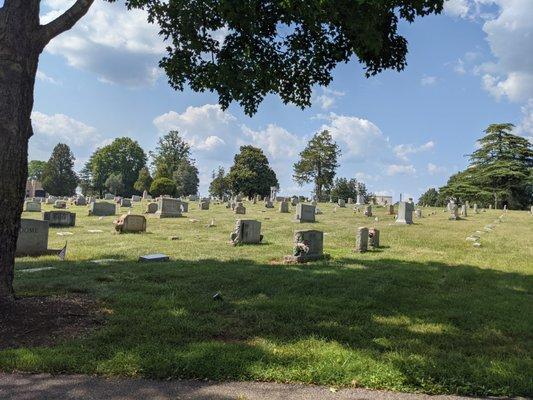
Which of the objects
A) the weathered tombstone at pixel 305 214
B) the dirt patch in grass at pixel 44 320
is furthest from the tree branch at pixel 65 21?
the weathered tombstone at pixel 305 214

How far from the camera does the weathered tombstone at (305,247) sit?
12305 millimetres

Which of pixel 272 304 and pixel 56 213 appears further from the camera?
pixel 56 213

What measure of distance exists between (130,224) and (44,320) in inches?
546

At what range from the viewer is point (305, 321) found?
21.3 feet

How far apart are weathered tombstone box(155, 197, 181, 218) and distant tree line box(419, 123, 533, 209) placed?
1796 inches

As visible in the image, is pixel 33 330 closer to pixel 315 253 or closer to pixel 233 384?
pixel 233 384

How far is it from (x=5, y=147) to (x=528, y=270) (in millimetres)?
12344

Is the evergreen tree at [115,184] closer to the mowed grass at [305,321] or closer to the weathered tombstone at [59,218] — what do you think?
the weathered tombstone at [59,218]

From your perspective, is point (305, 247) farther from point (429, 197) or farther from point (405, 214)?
point (429, 197)

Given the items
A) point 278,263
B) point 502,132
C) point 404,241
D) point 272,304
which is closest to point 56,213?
point 278,263

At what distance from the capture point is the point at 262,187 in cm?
7456

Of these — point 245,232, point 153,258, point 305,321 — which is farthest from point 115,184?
point 305,321

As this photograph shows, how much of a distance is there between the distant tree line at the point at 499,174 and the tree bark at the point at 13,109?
197ft

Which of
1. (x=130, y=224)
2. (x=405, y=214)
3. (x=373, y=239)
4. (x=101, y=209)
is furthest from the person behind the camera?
(x=101, y=209)
